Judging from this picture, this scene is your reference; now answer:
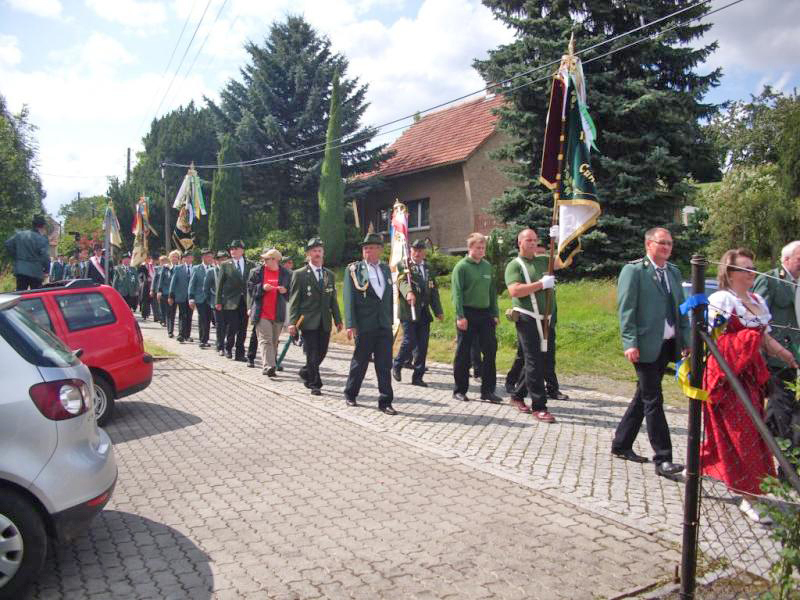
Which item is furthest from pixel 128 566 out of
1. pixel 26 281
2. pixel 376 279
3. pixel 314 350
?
pixel 26 281

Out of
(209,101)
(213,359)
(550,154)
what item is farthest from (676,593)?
(209,101)

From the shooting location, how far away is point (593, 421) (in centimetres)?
752

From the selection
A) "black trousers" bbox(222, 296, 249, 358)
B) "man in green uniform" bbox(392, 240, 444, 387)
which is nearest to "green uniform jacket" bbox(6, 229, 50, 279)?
"black trousers" bbox(222, 296, 249, 358)

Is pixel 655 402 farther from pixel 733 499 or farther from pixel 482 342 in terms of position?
pixel 482 342

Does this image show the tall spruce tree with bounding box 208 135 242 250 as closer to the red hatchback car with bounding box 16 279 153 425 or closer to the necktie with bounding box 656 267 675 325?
the red hatchback car with bounding box 16 279 153 425

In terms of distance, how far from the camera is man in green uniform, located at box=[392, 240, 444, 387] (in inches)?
393

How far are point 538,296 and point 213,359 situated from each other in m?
7.02

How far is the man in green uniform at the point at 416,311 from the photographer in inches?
393

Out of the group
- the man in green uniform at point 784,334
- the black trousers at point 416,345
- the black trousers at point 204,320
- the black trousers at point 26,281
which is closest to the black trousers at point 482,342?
the black trousers at point 416,345

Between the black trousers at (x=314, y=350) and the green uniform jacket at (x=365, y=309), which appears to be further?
the black trousers at (x=314, y=350)

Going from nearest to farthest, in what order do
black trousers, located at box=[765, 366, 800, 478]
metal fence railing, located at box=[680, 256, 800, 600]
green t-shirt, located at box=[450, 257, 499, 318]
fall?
metal fence railing, located at box=[680, 256, 800, 600], black trousers, located at box=[765, 366, 800, 478], green t-shirt, located at box=[450, 257, 499, 318]

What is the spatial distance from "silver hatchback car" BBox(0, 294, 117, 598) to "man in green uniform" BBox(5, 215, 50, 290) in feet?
27.9

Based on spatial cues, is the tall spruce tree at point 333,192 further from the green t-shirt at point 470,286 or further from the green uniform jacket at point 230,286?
the green t-shirt at point 470,286

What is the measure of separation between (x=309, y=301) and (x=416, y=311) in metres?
1.89
